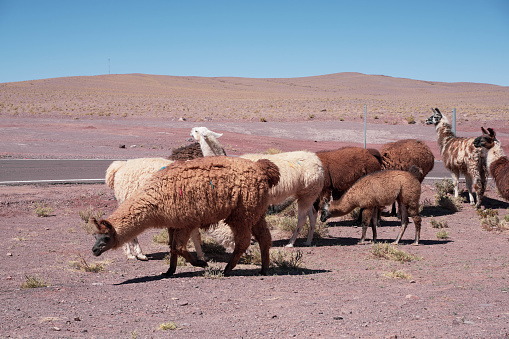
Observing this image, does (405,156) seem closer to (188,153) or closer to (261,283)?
(188,153)

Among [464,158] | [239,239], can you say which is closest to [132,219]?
[239,239]

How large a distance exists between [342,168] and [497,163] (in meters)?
3.64

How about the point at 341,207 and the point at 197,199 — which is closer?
the point at 197,199

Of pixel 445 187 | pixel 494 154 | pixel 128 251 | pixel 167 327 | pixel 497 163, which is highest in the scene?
pixel 494 154

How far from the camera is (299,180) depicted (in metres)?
9.93

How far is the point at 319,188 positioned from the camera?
10234 mm

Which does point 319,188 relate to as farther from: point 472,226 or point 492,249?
point 472,226

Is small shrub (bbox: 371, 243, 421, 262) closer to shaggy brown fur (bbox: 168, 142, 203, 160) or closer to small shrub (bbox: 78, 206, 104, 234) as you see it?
shaggy brown fur (bbox: 168, 142, 203, 160)

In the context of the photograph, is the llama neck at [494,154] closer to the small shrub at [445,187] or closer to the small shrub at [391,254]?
the small shrub at [445,187]

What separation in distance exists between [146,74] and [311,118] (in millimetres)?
112661

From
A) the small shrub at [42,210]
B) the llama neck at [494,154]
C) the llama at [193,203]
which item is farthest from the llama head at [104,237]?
the llama neck at [494,154]

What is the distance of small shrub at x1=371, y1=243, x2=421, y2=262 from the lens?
8.81 meters

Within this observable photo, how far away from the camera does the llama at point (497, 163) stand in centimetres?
1110

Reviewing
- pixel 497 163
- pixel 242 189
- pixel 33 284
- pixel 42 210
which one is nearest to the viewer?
pixel 33 284
